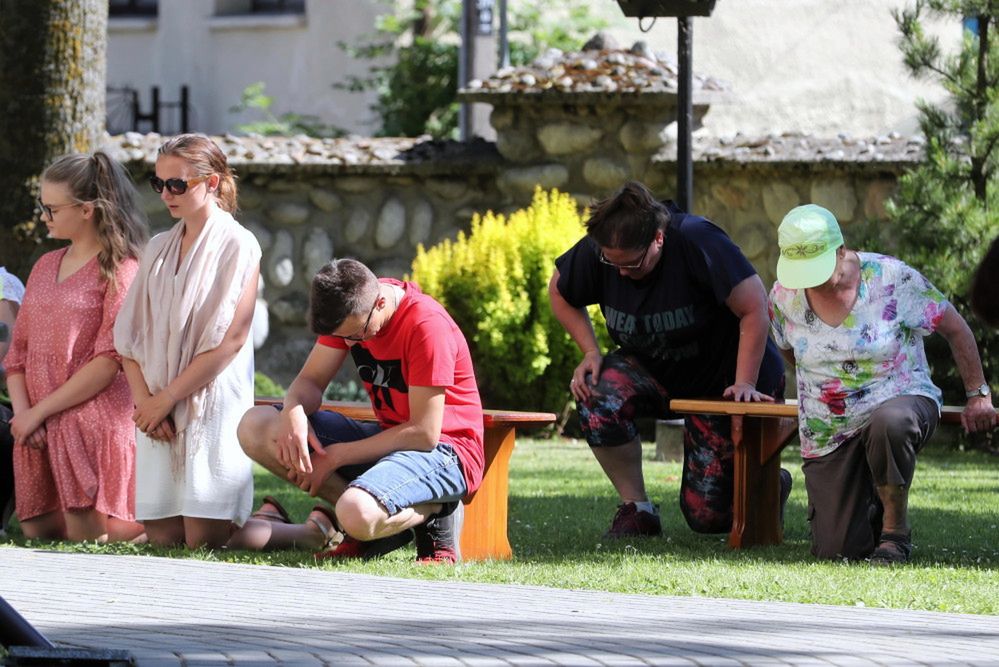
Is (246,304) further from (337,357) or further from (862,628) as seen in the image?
(862,628)

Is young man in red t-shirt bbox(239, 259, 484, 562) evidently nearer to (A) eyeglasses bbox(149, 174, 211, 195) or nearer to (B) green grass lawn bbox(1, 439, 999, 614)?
(B) green grass lawn bbox(1, 439, 999, 614)

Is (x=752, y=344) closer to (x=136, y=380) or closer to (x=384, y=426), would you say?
(x=384, y=426)

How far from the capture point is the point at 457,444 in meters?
6.41

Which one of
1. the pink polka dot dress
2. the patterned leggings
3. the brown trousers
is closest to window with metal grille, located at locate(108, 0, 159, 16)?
the pink polka dot dress

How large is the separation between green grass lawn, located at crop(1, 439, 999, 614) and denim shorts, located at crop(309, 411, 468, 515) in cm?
26

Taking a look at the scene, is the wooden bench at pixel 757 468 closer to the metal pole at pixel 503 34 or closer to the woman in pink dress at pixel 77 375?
the woman in pink dress at pixel 77 375

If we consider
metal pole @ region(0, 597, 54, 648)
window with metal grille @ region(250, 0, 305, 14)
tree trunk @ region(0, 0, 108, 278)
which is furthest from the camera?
window with metal grille @ region(250, 0, 305, 14)

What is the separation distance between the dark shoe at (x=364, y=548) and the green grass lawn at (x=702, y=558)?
0.05 metres

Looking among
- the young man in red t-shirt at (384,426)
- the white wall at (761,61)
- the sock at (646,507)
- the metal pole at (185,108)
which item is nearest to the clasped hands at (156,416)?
Result: the young man in red t-shirt at (384,426)

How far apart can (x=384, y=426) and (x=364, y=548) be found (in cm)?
48

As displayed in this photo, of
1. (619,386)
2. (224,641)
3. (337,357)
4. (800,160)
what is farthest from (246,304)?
(800,160)

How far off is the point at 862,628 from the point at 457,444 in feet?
6.62

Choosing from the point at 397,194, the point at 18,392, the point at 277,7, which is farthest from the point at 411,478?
the point at 277,7

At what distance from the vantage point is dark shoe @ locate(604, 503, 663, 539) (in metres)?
7.20
